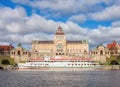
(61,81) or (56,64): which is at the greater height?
(56,64)

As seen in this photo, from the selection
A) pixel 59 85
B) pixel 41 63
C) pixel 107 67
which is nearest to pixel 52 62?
pixel 41 63

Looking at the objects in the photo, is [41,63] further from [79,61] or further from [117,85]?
[117,85]

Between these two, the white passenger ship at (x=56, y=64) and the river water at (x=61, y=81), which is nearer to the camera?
the river water at (x=61, y=81)

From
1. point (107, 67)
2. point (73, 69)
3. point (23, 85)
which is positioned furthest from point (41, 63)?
point (23, 85)

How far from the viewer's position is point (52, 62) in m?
153

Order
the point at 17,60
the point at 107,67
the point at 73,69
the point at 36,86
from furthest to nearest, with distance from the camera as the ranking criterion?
the point at 17,60
the point at 107,67
the point at 73,69
the point at 36,86

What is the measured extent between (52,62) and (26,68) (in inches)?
448

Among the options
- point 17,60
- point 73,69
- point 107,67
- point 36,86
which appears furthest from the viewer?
point 17,60

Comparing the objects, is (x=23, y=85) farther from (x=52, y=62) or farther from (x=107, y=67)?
(x=107, y=67)

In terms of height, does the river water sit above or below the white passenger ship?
below

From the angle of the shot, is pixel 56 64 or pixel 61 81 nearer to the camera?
pixel 61 81

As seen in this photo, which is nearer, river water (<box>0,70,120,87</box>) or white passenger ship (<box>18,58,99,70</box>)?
river water (<box>0,70,120,87</box>)

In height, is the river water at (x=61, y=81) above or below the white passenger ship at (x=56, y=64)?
below

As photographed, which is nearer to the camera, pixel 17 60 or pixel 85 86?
pixel 85 86
